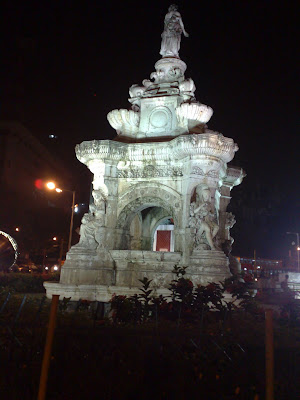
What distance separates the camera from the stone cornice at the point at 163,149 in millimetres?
13141

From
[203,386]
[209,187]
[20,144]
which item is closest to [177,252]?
[209,187]

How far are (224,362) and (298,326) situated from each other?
3969 millimetres

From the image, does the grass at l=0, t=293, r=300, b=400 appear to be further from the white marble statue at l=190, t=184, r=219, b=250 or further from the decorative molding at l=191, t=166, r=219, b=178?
the decorative molding at l=191, t=166, r=219, b=178

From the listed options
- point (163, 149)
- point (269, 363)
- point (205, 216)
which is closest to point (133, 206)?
point (163, 149)

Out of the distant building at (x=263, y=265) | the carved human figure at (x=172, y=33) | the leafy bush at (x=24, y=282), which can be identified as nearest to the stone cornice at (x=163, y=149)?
the carved human figure at (x=172, y=33)

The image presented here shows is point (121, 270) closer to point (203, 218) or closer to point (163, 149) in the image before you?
point (203, 218)

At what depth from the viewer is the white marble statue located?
1259cm

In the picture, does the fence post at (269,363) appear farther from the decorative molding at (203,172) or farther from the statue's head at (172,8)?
the statue's head at (172,8)

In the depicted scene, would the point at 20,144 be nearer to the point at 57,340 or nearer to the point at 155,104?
the point at 155,104

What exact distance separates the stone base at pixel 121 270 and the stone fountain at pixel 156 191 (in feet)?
0.10

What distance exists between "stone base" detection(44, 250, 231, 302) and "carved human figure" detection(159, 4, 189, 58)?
8.27 meters

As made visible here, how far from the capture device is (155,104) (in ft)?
49.8

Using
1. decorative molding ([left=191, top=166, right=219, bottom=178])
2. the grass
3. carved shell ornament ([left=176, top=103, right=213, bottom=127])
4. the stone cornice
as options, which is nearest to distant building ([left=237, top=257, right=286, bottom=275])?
carved shell ornament ([left=176, top=103, right=213, bottom=127])

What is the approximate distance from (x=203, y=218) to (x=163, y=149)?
2845mm
